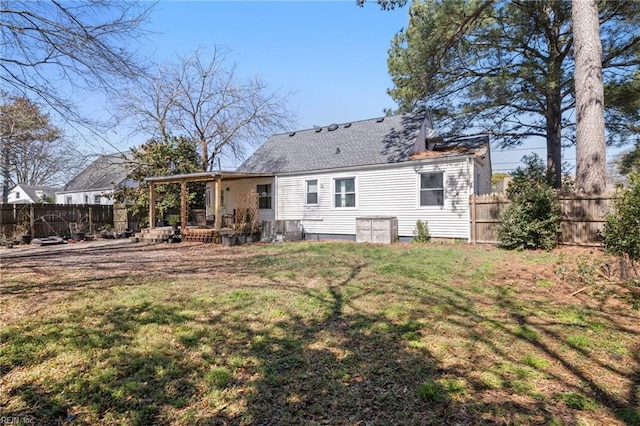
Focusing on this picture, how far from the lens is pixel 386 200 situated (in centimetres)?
1280

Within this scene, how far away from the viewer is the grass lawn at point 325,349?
103 inches

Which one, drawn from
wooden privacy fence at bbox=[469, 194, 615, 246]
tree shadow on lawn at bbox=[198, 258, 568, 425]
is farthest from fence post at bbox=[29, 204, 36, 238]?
wooden privacy fence at bbox=[469, 194, 615, 246]

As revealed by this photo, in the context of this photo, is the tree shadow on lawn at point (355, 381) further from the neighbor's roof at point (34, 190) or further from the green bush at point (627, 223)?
the neighbor's roof at point (34, 190)

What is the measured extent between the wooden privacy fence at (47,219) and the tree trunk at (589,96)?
18.5 metres

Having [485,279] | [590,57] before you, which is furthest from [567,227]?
[485,279]

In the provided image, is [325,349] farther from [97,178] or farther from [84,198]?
[84,198]

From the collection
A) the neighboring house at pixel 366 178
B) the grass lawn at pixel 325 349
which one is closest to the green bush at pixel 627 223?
the grass lawn at pixel 325 349

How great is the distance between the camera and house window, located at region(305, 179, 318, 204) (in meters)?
14.5

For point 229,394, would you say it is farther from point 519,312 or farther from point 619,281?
point 619,281

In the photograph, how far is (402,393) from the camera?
279 cm

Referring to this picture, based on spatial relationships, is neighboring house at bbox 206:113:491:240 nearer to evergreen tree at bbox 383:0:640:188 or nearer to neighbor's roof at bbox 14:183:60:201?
evergreen tree at bbox 383:0:640:188

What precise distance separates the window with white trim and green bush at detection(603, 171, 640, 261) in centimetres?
929

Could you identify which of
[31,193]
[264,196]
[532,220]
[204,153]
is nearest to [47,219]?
[204,153]

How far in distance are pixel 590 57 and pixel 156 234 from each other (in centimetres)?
1467
